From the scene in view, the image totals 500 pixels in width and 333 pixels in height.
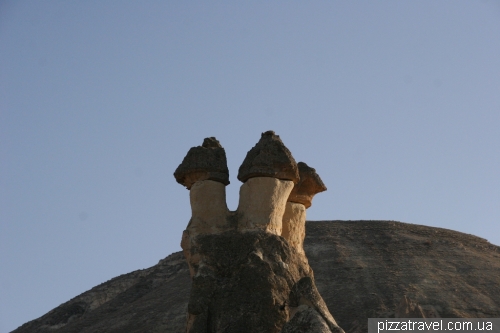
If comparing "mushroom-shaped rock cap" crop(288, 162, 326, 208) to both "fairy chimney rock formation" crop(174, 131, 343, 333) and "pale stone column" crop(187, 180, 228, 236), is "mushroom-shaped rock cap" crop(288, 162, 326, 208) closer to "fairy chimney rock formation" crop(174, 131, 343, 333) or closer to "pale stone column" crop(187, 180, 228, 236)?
"fairy chimney rock formation" crop(174, 131, 343, 333)

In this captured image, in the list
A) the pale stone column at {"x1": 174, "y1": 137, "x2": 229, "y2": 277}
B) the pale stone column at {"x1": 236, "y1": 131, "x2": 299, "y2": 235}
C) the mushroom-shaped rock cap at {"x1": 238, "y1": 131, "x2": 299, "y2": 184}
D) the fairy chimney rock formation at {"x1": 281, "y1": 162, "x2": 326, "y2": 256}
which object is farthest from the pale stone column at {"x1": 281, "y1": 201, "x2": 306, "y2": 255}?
the pale stone column at {"x1": 174, "y1": 137, "x2": 229, "y2": 277}

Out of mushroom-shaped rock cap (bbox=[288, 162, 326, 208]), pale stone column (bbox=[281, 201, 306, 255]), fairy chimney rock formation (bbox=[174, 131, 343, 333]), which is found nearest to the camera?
fairy chimney rock formation (bbox=[174, 131, 343, 333])

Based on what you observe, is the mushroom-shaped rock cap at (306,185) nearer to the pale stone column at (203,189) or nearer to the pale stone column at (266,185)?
the pale stone column at (266,185)

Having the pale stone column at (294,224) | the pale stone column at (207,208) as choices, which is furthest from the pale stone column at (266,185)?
the pale stone column at (294,224)

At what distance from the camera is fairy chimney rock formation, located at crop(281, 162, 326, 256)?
17.3m

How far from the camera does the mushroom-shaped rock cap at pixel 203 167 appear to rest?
16.9m

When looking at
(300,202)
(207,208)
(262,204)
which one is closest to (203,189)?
(207,208)

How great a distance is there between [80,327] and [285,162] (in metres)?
36.7

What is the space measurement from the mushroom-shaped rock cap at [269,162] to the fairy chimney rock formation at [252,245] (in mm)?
18

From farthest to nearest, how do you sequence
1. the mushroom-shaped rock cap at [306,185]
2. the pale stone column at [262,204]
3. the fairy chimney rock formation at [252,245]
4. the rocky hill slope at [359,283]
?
the rocky hill slope at [359,283]
the mushroom-shaped rock cap at [306,185]
the pale stone column at [262,204]
the fairy chimney rock formation at [252,245]

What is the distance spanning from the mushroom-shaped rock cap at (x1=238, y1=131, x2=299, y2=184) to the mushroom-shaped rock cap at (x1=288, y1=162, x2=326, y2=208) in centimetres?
58

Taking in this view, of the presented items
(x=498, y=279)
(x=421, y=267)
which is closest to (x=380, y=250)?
(x=421, y=267)

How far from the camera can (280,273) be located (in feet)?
51.3

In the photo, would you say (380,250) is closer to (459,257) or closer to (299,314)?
(459,257)
